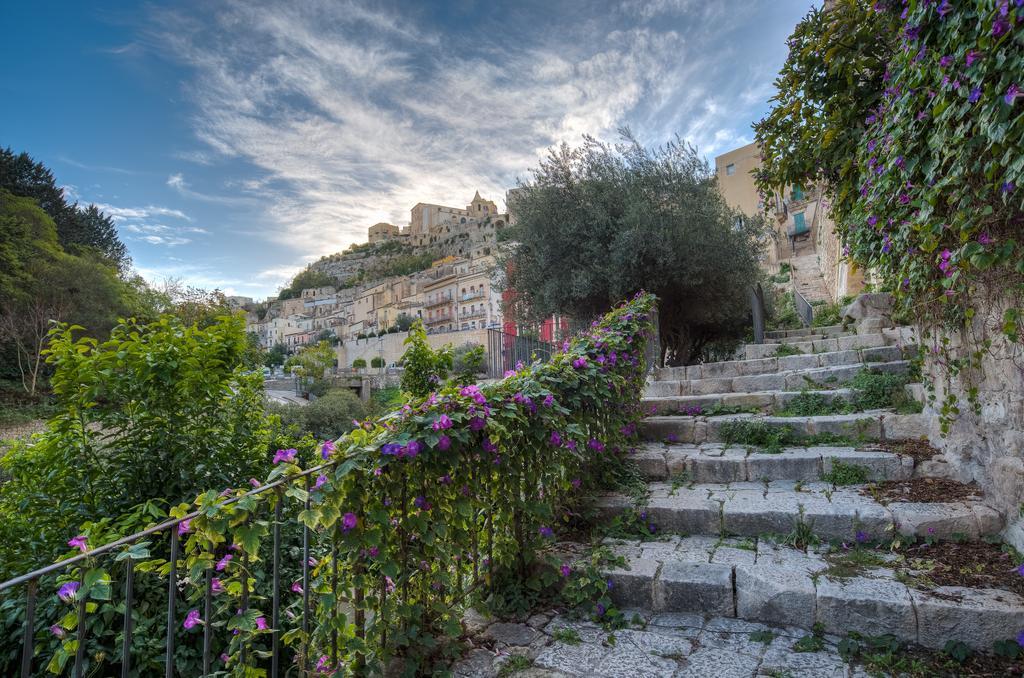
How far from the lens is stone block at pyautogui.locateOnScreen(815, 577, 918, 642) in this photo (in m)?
2.27

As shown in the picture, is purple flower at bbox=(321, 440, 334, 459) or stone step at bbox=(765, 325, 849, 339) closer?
purple flower at bbox=(321, 440, 334, 459)

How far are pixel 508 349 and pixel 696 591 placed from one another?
6.31 meters

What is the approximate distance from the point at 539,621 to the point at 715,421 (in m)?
3.04

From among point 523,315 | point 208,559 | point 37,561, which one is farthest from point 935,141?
point 523,315

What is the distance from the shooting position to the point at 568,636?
2.43 m

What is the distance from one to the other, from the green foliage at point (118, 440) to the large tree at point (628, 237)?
20.1 ft

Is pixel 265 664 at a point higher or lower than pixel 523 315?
lower

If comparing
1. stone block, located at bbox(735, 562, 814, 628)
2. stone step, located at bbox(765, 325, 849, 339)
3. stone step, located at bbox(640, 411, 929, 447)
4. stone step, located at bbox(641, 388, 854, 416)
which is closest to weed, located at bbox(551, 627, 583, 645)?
stone block, located at bbox(735, 562, 814, 628)

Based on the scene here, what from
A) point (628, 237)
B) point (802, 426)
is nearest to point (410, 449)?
point (802, 426)

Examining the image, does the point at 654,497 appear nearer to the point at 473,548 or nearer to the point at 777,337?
the point at 473,548

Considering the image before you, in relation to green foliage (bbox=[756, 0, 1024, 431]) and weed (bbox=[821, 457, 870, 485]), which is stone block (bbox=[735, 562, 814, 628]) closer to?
weed (bbox=[821, 457, 870, 485])

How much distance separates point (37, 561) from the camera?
11.4ft

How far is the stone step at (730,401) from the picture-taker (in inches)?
203

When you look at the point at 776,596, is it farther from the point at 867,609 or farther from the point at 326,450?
the point at 326,450
